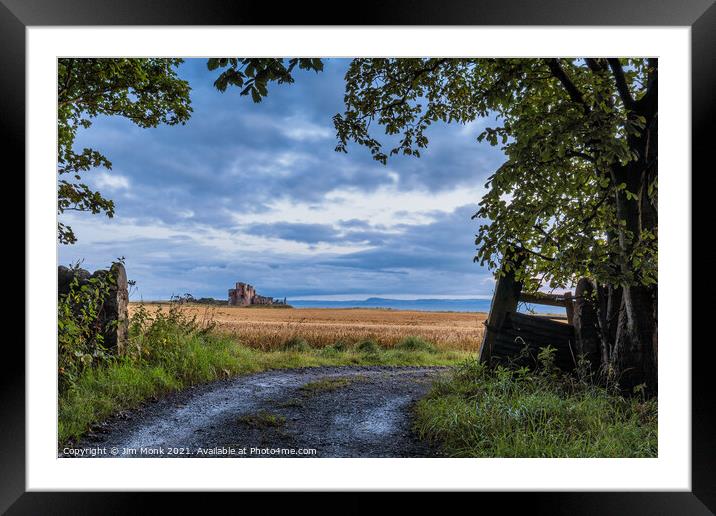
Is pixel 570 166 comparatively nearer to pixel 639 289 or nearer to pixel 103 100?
pixel 639 289

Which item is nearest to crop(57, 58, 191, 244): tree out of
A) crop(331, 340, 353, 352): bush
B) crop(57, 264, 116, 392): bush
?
crop(57, 264, 116, 392): bush

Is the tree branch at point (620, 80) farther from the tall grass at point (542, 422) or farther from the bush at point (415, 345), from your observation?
Answer: the bush at point (415, 345)

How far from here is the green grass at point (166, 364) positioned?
13.4 ft

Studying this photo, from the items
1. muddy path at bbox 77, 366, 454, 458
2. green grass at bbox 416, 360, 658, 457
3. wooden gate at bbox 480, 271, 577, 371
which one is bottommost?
muddy path at bbox 77, 366, 454, 458

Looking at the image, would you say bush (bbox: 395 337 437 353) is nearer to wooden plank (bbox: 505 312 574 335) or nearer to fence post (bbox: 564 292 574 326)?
wooden plank (bbox: 505 312 574 335)

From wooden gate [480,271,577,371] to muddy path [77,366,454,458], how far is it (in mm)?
1141

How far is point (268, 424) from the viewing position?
4.19 m

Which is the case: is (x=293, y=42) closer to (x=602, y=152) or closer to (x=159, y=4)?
(x=159, y=4)

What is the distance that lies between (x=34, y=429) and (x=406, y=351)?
7.70 meters

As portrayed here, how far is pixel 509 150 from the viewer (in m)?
3.92

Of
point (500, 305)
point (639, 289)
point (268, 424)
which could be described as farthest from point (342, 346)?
point (639, 289)

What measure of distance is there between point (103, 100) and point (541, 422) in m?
5.74

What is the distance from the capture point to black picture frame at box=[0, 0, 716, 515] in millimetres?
2646

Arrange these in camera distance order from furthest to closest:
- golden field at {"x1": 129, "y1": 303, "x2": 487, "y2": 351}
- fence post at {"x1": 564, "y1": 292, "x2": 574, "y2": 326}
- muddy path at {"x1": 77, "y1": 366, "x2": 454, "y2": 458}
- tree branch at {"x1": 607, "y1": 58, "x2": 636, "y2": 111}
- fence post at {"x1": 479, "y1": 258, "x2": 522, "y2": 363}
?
1. golden field at {"x1": 129, "y1": 303, "x2": 487, "y2": 351}
2. fence post at {"x1": 479, "y1": 258, "x2": 522, "y2": 363}
3. fence post at {"x1": 564, "y1": 292, "x2": 574, "y2": 326}
4. tree branch at {"x1": 607, "y1": 58, "x2": 636, "y2": 111}
5. muddy path at {"x1": 77, "y1": 366, "x2": 454, "y2": 458}
